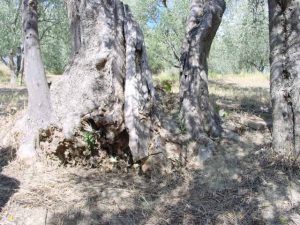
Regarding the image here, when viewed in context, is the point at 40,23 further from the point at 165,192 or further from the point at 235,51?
the point at 165,192

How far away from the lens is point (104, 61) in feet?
16.5

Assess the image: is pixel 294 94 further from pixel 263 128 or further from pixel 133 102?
pixel 133 102

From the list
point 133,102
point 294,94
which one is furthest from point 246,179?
point 133,102

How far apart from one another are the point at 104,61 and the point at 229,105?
2883 mm

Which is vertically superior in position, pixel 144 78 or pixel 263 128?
pixel 144 78

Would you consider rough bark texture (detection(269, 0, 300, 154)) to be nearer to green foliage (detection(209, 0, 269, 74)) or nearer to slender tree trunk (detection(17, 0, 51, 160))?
slender tree trunk (detection(17, 0, 51, 160))

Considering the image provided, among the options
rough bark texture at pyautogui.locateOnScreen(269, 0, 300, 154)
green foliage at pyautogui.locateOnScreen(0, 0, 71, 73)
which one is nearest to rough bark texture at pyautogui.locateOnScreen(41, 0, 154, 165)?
rough bark texture at pyautogui.locateOnScreen(269, 0, 300, 154)

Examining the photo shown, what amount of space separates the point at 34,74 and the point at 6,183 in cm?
165

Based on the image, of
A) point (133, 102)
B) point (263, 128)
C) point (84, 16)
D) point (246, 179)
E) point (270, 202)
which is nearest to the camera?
point (270, 202)

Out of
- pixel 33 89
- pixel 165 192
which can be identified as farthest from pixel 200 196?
pixel 33 89

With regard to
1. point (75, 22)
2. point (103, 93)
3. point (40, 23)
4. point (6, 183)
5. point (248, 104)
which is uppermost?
point (40, 23)

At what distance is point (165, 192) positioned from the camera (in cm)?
438

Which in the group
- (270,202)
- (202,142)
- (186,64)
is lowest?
(270,202)

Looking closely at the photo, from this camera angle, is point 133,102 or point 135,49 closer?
point 133,102
